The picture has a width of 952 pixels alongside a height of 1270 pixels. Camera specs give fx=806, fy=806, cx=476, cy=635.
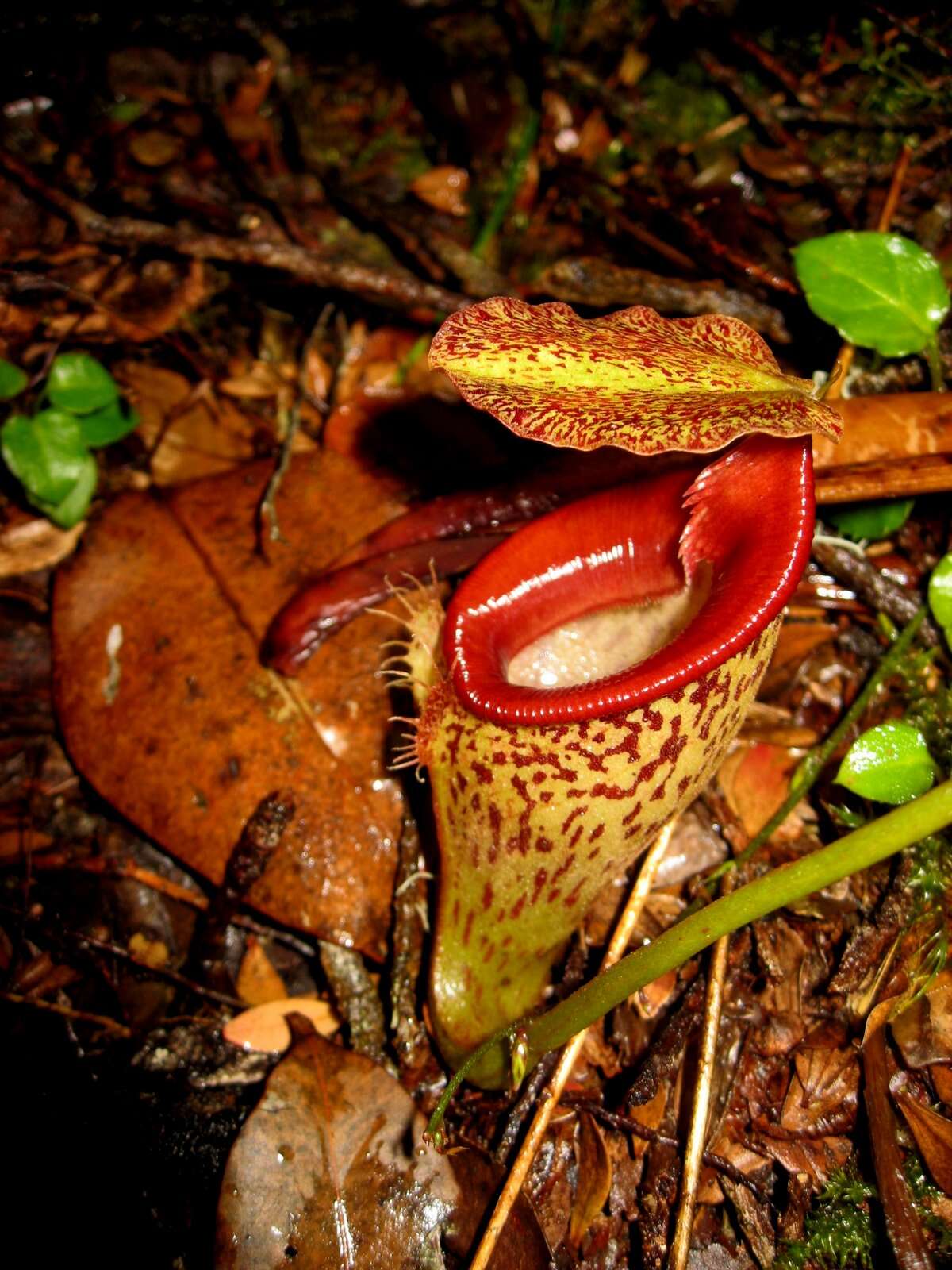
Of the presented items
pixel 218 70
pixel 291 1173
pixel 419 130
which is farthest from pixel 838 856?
pixel 218 70

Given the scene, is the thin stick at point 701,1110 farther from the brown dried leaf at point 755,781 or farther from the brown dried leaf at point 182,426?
the brown dried leaf at point 182,426

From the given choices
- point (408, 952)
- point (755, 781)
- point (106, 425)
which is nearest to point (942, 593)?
point (755, 781)

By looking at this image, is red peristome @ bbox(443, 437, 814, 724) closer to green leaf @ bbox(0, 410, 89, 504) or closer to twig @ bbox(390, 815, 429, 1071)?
twig @ bbox(390, 815, 429, 1071)

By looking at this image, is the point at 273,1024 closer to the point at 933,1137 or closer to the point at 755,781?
the point at 755,781

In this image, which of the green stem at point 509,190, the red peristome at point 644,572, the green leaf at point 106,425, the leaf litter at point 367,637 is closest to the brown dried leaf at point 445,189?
the leaf litter at point 367,637

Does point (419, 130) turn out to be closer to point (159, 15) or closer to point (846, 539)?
point (159, 15)

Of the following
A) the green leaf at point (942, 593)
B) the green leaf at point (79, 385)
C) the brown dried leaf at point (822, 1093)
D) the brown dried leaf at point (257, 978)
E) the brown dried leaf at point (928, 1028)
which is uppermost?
the green leaf at point (79, 385)
